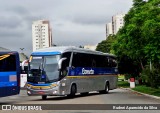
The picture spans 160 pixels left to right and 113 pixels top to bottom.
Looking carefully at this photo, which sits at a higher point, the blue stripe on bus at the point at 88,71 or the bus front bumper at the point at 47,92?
the blue stripe on bus at the point at 88,71

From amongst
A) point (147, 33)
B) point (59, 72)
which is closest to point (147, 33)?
point (147, 33)

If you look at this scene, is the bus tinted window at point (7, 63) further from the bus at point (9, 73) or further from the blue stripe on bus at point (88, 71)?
the blue stripe on bus at point (88, 71)

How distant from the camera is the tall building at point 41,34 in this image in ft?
383

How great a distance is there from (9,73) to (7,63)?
640 millimetres

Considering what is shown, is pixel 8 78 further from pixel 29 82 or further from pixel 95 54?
pixel 95 54

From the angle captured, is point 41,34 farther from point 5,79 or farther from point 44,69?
point 5,79

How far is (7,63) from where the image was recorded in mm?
23531

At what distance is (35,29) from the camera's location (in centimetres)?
11769

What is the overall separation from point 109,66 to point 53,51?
10550 millimetres

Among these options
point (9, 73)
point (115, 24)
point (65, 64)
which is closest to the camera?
point (9, 73)

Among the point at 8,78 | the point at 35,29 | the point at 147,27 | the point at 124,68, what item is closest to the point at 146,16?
the point at 147,27

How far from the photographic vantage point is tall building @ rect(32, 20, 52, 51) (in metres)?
117

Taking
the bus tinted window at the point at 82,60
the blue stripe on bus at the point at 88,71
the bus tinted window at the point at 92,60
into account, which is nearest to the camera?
the blue stripe on bus at the point at 88,71

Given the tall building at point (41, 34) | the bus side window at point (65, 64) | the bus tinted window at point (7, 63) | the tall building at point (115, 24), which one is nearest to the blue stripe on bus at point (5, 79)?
the bus tinted window at point (7, 63)
